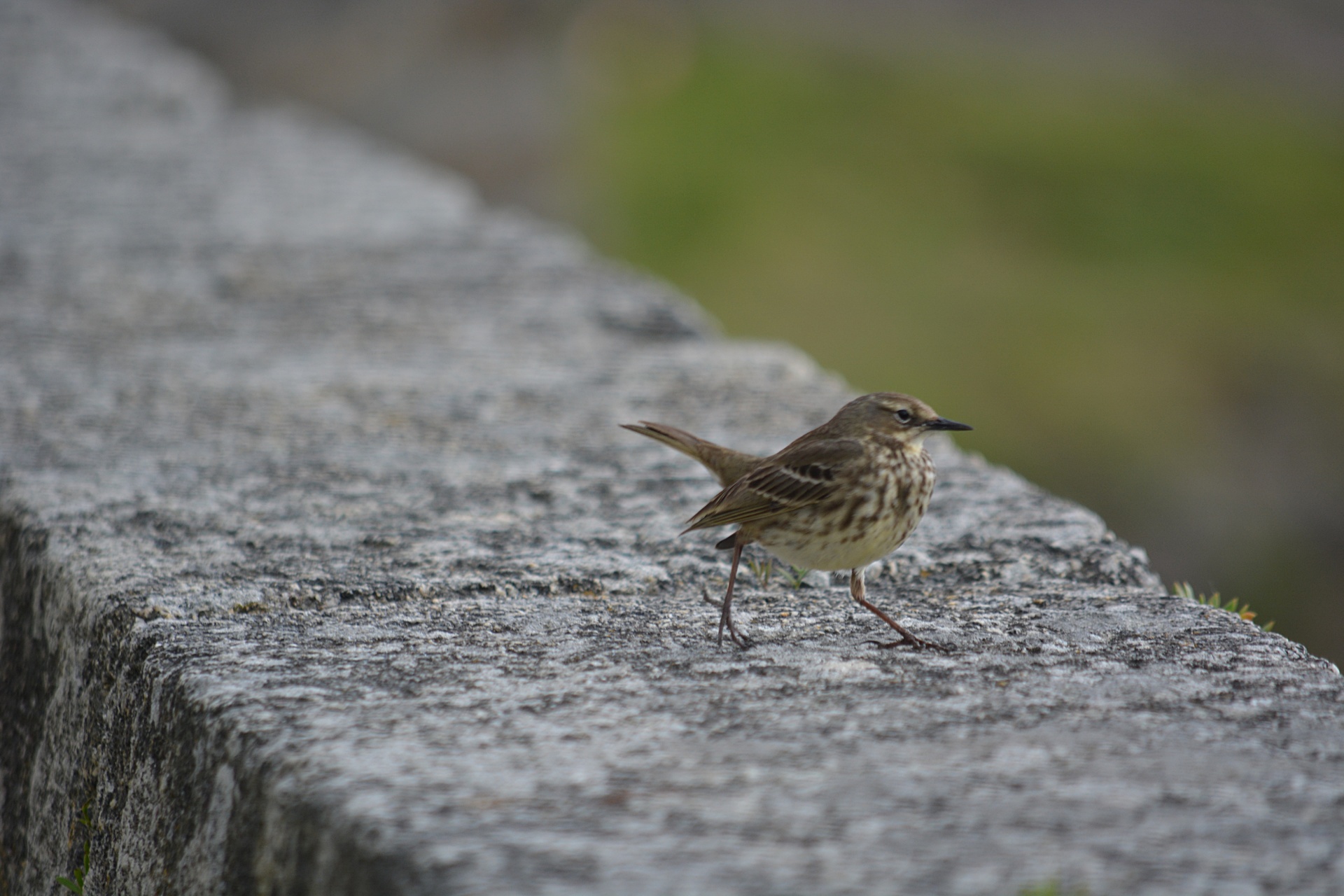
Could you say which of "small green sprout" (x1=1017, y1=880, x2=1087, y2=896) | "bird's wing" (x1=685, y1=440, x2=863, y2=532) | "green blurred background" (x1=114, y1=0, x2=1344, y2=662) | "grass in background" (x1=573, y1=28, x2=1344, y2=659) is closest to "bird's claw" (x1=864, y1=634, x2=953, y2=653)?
"bird's wing" (x1=685, y1=440, x2=863, y2=532)

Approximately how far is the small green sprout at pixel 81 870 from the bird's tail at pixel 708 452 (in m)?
1.20

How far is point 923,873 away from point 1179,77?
71.4 feet

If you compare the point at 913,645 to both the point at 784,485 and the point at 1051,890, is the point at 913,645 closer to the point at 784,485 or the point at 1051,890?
the point at 784,485

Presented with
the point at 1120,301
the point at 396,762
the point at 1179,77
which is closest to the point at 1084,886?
the point at 396,762

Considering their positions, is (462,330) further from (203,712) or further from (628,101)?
(628,101)

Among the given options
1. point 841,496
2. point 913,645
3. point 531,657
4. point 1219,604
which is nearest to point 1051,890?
point 913,645

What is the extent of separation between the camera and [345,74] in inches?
380

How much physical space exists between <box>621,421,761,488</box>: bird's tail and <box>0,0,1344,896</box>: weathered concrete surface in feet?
0.53

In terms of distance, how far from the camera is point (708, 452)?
270 cm

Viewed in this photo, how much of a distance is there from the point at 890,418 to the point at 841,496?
288 millimetres

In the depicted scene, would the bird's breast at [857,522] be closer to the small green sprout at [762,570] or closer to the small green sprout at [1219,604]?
the small green sprout at [762,570]

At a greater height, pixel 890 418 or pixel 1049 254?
pixel 1049 254

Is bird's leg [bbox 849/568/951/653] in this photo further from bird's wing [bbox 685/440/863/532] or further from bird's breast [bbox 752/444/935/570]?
bird's wing [bbox 685/440/863/532]

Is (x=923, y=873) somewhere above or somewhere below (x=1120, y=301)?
below
